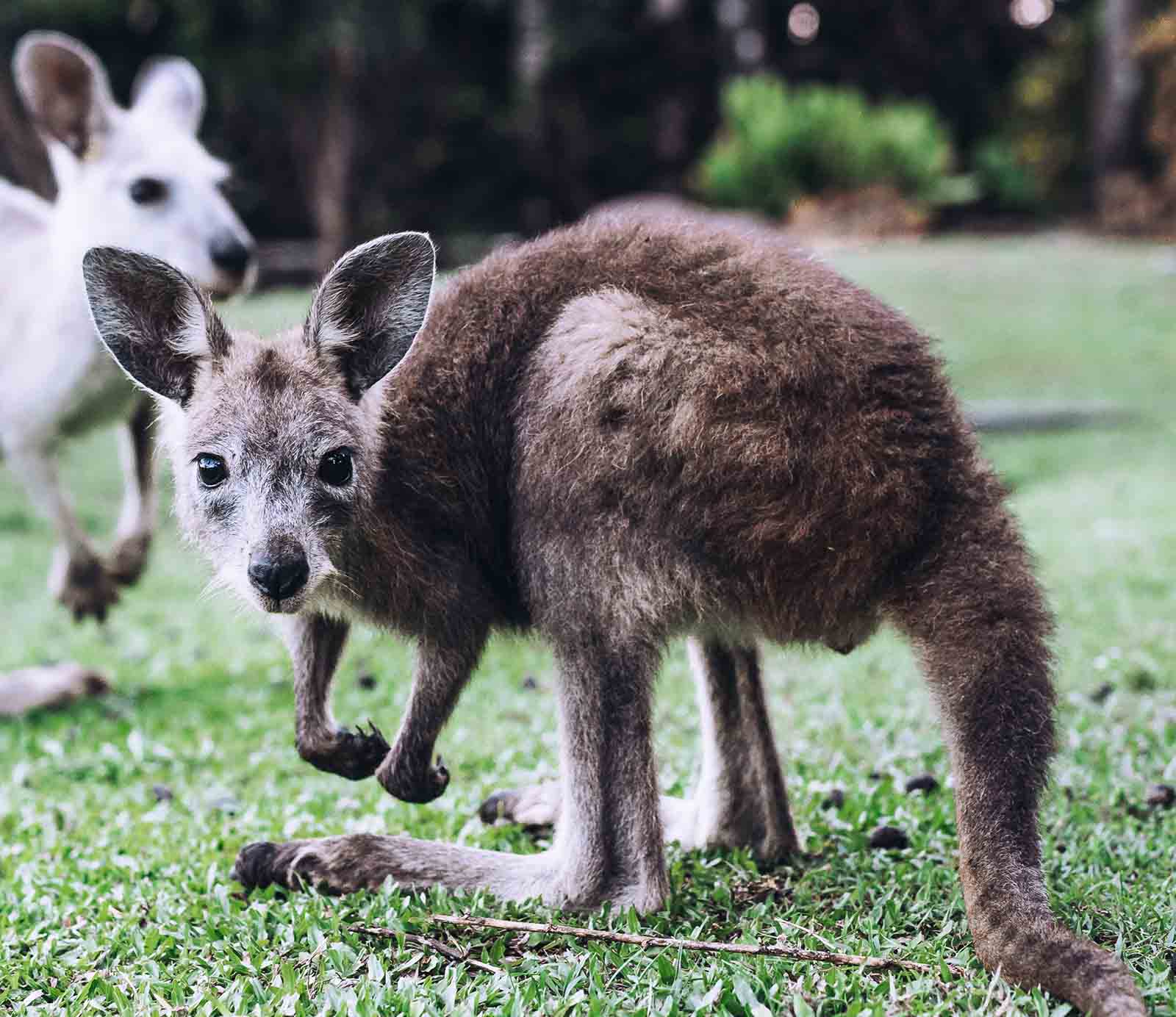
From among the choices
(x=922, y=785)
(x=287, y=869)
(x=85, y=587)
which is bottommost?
(x=922, y=785)

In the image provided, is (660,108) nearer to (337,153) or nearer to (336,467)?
(337,153)

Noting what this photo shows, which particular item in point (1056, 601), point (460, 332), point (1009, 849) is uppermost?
point (460, 332)

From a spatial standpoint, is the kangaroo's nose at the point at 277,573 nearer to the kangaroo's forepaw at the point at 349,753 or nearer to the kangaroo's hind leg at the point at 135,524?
the kangaroo's forepaw at the point at 349,753

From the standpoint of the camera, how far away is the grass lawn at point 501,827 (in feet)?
7.77

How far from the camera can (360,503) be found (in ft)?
8.87

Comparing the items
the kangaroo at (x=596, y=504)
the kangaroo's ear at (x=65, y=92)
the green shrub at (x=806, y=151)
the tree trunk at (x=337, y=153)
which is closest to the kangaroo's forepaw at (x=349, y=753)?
the kangaroo at (x=596, y=504)

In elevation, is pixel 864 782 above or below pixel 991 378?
above

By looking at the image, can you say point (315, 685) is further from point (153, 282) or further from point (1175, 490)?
point (1175, 490)

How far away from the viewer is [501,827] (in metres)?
3.27

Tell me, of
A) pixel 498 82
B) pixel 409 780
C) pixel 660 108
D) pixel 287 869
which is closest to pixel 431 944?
pixel 409 780

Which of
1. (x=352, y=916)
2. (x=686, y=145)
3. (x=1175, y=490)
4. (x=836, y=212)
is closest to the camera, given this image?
(x=352, y=916)

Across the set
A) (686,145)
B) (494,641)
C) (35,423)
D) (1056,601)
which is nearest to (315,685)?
(494,641)

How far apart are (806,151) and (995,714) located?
1426 centimetres

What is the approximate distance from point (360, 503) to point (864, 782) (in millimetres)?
1574
